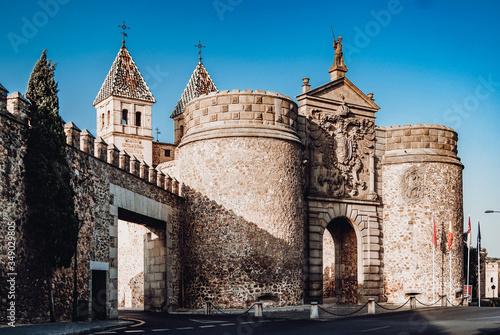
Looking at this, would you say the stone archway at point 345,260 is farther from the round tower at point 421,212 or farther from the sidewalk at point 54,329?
the sidewalk at point 54,329

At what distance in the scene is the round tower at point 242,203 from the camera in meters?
24.0

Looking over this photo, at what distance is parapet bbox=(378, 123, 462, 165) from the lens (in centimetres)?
3055

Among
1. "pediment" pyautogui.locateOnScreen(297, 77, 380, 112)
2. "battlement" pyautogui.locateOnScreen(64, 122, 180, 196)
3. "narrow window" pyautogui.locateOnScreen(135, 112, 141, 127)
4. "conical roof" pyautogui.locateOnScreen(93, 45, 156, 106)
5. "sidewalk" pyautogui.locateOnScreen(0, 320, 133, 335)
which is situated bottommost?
"sidewalk" pyautogui.locateOnScreen(0, 320, 133, 335)

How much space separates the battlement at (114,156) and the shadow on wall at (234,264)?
1.55 m

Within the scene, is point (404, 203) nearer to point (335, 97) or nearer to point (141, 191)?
point (335, 97)

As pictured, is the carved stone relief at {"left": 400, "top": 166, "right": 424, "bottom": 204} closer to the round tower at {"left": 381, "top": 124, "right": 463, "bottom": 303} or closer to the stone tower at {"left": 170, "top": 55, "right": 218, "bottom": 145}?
the round tower at {"left": 381, "top": 124, "right": 463, "bottom": 303}

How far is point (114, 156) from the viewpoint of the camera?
2108 centimetres

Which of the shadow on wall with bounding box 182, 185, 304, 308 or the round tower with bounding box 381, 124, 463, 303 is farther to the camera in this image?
the round tower with bounding box 381, 124, 463, 303

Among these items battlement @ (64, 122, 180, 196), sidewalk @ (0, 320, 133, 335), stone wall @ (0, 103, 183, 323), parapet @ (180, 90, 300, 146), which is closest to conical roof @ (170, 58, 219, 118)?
parapet @ (180, 90, 300, 146)

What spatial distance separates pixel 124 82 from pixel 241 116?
61.3ft

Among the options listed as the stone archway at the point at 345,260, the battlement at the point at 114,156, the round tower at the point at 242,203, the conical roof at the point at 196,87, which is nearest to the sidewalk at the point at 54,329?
the battlement at the point at 114,156

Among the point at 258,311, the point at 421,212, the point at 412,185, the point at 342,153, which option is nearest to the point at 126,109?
the point at 342,153

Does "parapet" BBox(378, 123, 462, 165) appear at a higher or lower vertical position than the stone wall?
higher

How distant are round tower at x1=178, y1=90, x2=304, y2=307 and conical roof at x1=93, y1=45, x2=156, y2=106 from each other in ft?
54.9
